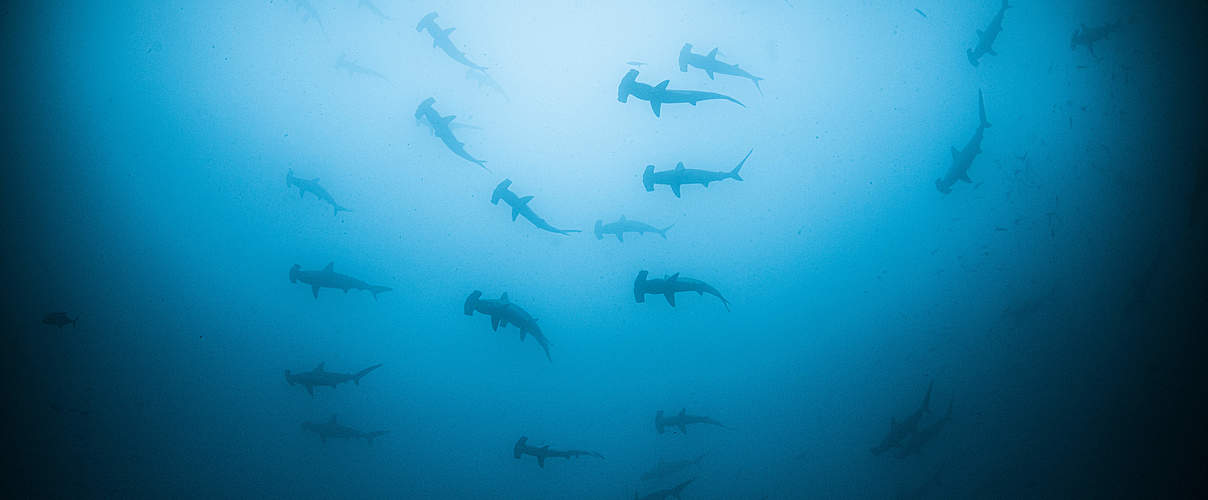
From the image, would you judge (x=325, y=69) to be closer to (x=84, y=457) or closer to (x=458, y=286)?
(x=84, y=457)

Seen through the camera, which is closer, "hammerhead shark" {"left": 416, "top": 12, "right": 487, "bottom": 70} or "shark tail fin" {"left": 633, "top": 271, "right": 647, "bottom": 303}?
"shark tail fin" {"left": 633, "top": 271, "right": 647, "bottom": 303}

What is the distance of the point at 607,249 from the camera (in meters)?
36.7

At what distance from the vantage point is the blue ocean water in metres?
11.1

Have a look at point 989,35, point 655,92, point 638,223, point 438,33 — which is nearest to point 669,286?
point 655,92

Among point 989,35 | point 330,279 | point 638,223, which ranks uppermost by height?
point 989,35

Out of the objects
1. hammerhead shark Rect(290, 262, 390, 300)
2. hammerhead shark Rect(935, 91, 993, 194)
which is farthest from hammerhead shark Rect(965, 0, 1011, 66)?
hammerhead shark Rect(290, 262, 390, 300)

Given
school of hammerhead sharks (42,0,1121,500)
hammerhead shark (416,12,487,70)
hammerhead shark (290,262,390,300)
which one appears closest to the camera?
school of hammerhead sharks (42,0,1121,500)

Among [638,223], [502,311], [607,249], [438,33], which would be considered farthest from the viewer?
[607,249]

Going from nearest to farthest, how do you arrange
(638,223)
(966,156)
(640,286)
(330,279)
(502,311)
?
1. (502,311)
2. (640,286)
3. (966,156)
4. (330,279)
5. (638,223)

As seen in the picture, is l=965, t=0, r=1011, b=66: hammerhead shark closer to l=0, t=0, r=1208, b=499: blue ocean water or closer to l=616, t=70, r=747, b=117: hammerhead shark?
l=0, t=0, r=1208, b=499: blue ocean water

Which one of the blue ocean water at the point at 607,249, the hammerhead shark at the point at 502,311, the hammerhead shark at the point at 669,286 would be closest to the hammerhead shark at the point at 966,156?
the blue ocean water at the point at 607,249

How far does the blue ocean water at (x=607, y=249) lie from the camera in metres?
11.1

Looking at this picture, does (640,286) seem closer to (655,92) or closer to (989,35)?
(655,92)

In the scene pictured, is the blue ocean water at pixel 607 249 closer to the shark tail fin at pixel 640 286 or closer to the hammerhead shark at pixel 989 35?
the shark tail fin at pixel 640 286
